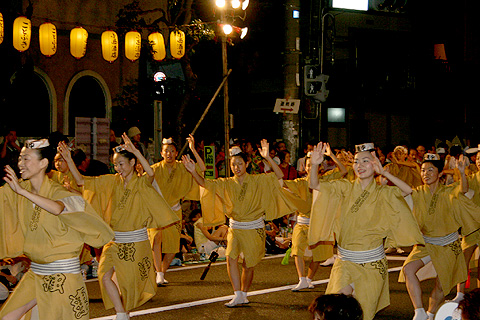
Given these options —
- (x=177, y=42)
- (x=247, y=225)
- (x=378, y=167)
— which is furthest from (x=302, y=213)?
(x=177, y=42)

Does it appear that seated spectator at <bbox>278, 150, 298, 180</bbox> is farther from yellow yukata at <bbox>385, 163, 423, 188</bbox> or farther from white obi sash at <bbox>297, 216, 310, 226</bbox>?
white obi sash at <bbox>297, 216, 310, 226</bbox>

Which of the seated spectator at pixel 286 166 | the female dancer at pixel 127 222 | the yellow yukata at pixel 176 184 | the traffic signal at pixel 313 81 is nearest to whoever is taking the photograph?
the female dancer at pixel 127 222

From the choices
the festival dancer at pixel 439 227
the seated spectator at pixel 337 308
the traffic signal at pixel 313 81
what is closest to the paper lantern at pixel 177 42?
the traffic signal at pixel 313 81

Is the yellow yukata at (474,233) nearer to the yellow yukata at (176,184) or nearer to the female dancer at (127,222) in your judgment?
the female dancer at (127,222)

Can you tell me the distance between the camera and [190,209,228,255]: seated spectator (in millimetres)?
11773

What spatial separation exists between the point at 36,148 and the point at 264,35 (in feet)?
74.1

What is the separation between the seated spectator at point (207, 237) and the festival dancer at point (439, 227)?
464 cm

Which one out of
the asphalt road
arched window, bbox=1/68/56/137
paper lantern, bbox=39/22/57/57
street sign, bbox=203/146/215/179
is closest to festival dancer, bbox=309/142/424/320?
the asphalt road

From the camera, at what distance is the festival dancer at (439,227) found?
24.7 feet

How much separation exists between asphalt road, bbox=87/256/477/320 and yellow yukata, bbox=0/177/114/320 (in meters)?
2.67

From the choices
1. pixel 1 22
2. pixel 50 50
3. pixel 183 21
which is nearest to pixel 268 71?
pixel 183 21

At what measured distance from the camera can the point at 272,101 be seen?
27.2 meters

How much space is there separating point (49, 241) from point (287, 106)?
10.4m

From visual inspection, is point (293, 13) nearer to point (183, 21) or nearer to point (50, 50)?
point (183, 21)
